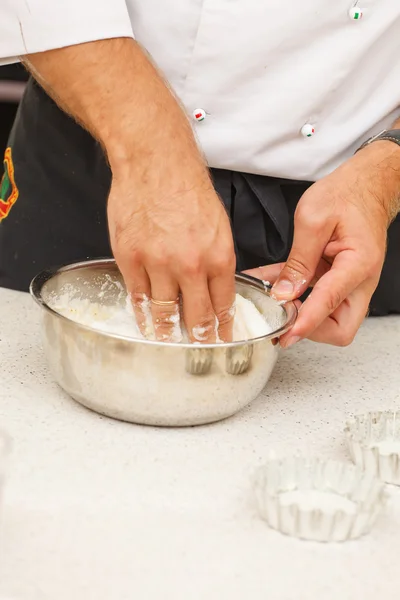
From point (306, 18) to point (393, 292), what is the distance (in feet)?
1.57

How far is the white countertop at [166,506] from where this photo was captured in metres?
0.67

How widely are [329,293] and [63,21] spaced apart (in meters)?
0.42

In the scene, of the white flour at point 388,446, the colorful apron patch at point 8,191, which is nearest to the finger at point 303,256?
the white flour at point 388,446

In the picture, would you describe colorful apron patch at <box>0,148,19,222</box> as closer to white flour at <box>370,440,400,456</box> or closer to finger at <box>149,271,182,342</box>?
finger at <box>149,271,182,342</box>

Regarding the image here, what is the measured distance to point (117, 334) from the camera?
0.85m

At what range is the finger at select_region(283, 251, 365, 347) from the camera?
37.1 inches

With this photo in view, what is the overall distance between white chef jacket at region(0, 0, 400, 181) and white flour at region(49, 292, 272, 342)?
23cm

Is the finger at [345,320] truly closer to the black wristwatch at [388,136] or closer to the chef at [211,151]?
the chef at [211,151]

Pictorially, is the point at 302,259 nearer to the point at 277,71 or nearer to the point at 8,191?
the point at 277,71

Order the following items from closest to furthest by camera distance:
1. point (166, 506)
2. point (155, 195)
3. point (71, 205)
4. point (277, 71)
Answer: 1. point (166, 506)
2. point (155, 195)
3. point (277, 71)
4. point (71, 205)

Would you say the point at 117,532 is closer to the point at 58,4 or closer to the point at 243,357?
the point at 243,357

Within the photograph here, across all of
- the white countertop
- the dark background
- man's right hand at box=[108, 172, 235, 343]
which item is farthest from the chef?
the dark background

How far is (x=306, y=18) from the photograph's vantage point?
108 cm

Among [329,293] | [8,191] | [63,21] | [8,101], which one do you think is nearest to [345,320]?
[329,293]
